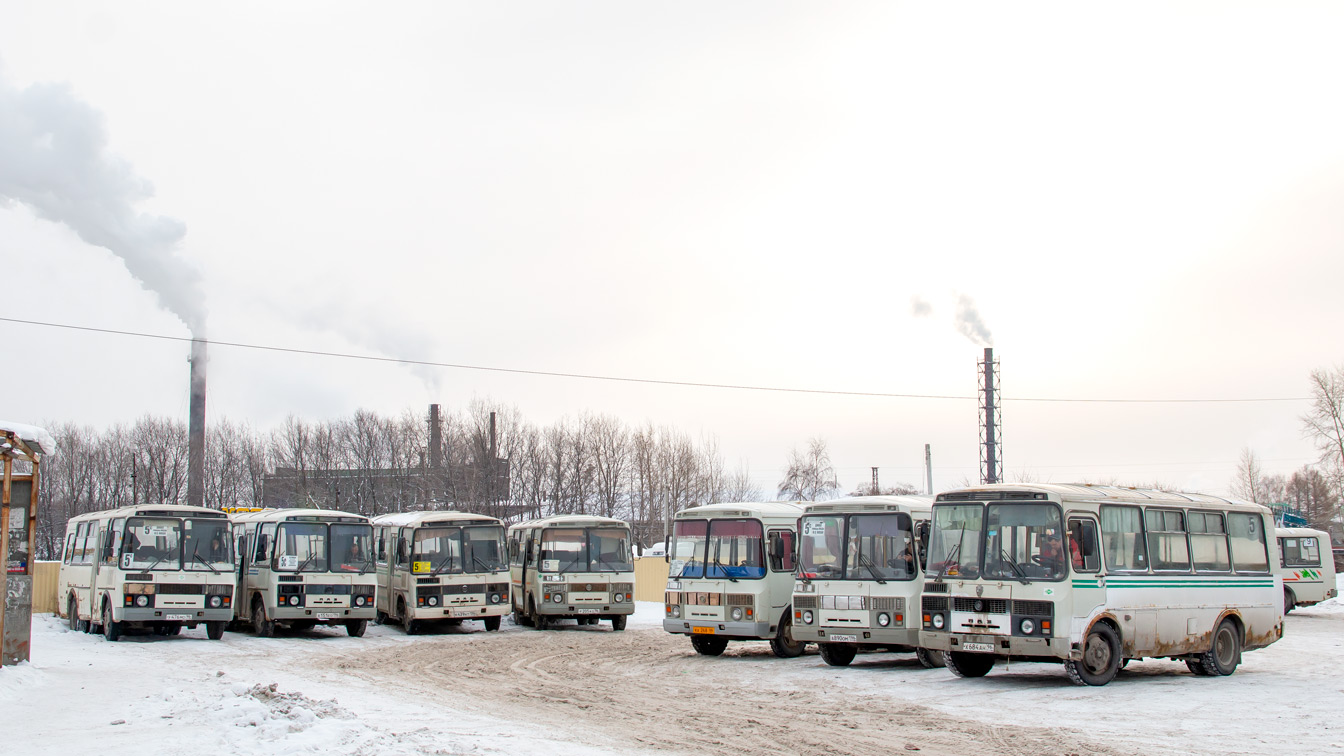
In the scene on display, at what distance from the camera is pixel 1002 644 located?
50.6 feet

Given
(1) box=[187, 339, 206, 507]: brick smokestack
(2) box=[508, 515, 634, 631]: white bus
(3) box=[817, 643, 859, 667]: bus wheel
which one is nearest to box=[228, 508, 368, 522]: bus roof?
(2) box=[508, 515, 634, 631]: white bus

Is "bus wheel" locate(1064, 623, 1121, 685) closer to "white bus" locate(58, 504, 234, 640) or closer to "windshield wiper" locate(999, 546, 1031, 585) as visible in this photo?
"windshield wiper" locate(999, 546, 1031, 585)

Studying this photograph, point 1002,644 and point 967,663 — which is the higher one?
point 1002,644

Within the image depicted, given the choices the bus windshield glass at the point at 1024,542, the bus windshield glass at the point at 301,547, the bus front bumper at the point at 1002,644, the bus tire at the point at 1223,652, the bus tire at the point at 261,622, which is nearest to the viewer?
the bus front bumper at the point at 1002,644

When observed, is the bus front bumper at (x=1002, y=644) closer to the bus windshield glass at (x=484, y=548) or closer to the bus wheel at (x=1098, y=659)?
the bus wheel at (x=1098, y=659)

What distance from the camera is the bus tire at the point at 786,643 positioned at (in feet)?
65.9

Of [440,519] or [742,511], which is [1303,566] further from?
[440,519]

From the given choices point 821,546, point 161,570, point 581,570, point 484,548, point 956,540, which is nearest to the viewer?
point 956,540

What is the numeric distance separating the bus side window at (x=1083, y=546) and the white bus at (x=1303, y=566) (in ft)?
77.8

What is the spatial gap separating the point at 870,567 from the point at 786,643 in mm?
2932

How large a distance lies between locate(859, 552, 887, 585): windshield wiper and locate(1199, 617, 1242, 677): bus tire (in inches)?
187

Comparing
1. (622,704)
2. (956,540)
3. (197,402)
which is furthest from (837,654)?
(197,402)

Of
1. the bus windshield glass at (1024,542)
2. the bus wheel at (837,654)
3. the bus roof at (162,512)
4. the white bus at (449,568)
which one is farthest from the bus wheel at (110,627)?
the bus windshield glass at (1024,542)

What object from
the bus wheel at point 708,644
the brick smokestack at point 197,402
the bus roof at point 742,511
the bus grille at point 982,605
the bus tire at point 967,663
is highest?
the brick smokestack at point 197,402
